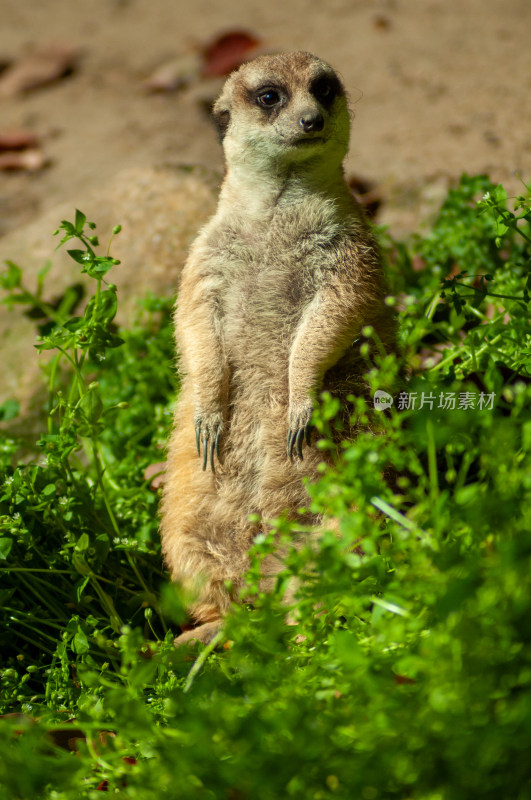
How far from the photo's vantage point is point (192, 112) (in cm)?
607

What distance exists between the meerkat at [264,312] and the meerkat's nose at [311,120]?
4 centimetres

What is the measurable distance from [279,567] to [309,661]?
1.94 ft

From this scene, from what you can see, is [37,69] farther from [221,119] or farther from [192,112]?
[221,119]

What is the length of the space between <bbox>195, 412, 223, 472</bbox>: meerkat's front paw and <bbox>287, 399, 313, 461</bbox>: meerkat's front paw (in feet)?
0.86

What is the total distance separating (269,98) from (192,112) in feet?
11.8

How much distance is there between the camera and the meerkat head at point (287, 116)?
2.58 meters

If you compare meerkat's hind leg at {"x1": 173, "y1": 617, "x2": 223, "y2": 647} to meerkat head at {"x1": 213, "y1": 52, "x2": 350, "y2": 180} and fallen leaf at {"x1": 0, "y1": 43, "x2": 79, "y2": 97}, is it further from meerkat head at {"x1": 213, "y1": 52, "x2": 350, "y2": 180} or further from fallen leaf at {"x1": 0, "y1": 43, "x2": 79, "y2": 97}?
fallen leaf at {"x1": 0, "y1": 43, "x2": 79, "y2": 97}

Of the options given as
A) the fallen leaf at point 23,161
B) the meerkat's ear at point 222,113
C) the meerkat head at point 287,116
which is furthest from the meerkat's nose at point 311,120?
the fallen leaf at point 23,161

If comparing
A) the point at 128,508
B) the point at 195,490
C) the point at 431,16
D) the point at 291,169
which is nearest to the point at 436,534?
the point at 195,490

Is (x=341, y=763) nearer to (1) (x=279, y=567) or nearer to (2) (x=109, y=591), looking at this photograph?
(1) (x=279, y=567)

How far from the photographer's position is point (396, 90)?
222 inches

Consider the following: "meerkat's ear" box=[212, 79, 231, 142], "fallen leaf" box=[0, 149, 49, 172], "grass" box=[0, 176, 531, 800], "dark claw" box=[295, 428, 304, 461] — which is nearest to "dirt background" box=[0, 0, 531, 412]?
"fallen leaf" box=[0, 149, 49, 172]

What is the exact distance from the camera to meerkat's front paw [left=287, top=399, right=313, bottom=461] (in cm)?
250

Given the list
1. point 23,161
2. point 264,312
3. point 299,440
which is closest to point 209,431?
point 299,440
